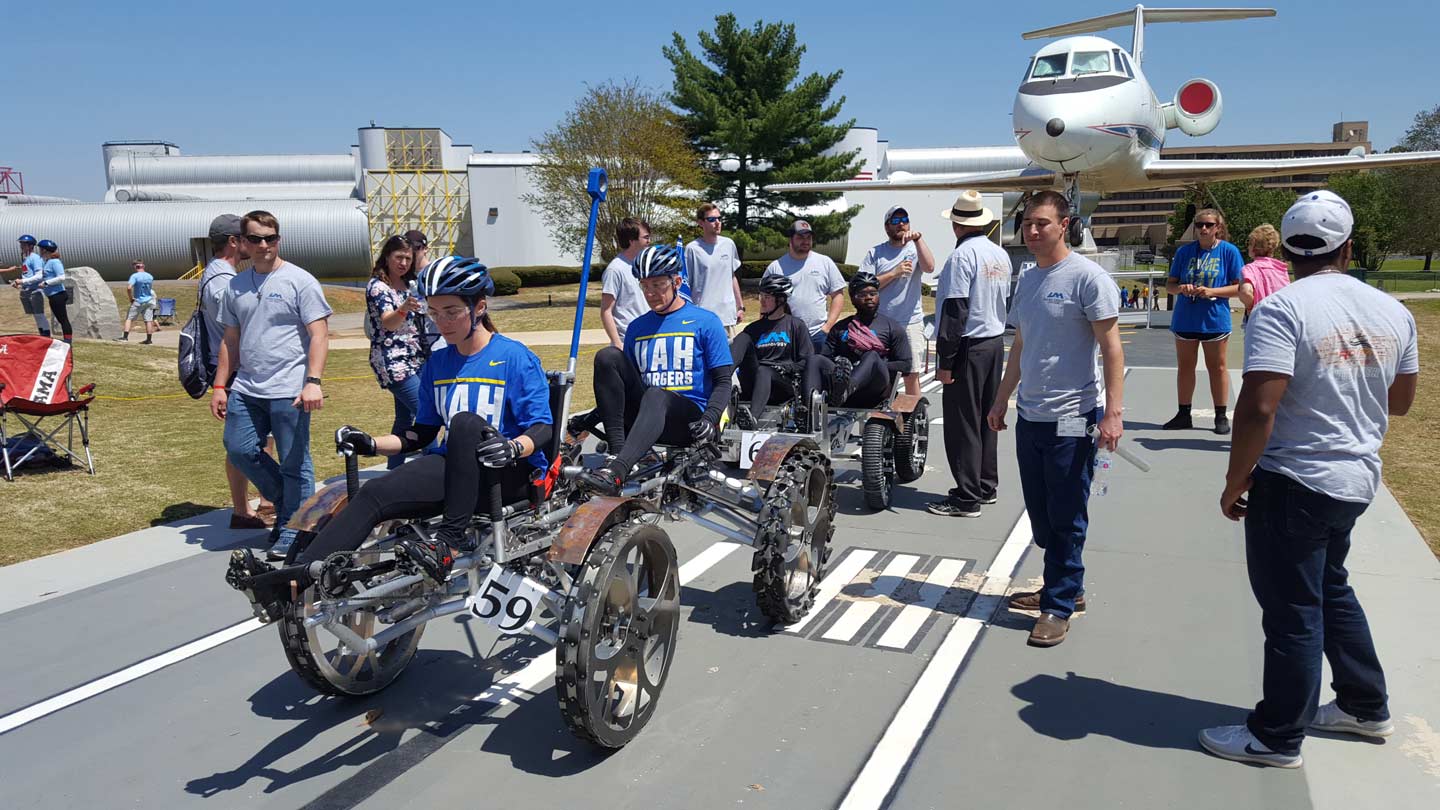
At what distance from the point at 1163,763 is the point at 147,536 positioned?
6434 millimetres

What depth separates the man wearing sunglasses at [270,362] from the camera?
595cm

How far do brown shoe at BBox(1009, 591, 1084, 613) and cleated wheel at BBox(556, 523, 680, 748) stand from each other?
206cm

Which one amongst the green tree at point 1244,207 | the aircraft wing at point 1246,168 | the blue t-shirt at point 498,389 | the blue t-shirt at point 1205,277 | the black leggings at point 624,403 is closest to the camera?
the blue t-shirt at point 498,389

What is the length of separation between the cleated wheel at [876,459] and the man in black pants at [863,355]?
1.63ft

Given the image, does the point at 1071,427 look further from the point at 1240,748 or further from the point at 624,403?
the point at 624,403

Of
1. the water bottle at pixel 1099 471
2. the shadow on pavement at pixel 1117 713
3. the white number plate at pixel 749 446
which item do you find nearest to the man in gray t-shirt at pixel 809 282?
the white number plate at pixel 749 446

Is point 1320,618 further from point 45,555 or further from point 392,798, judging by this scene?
point 45,555

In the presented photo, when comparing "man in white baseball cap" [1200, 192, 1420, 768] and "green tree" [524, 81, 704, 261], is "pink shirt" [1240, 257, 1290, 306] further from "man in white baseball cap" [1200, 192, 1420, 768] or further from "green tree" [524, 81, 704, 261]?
"green tree" [524, 81, 704, 261]

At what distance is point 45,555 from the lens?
6.25 meters

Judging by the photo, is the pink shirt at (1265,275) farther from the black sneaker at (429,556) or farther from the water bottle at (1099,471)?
the black sneaker at (429,556)

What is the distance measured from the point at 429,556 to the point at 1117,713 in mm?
2842

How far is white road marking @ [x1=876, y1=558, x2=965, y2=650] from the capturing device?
15.6ft

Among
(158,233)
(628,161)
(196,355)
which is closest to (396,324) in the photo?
(196,355)

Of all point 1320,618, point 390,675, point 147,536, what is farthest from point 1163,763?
point 147,536
